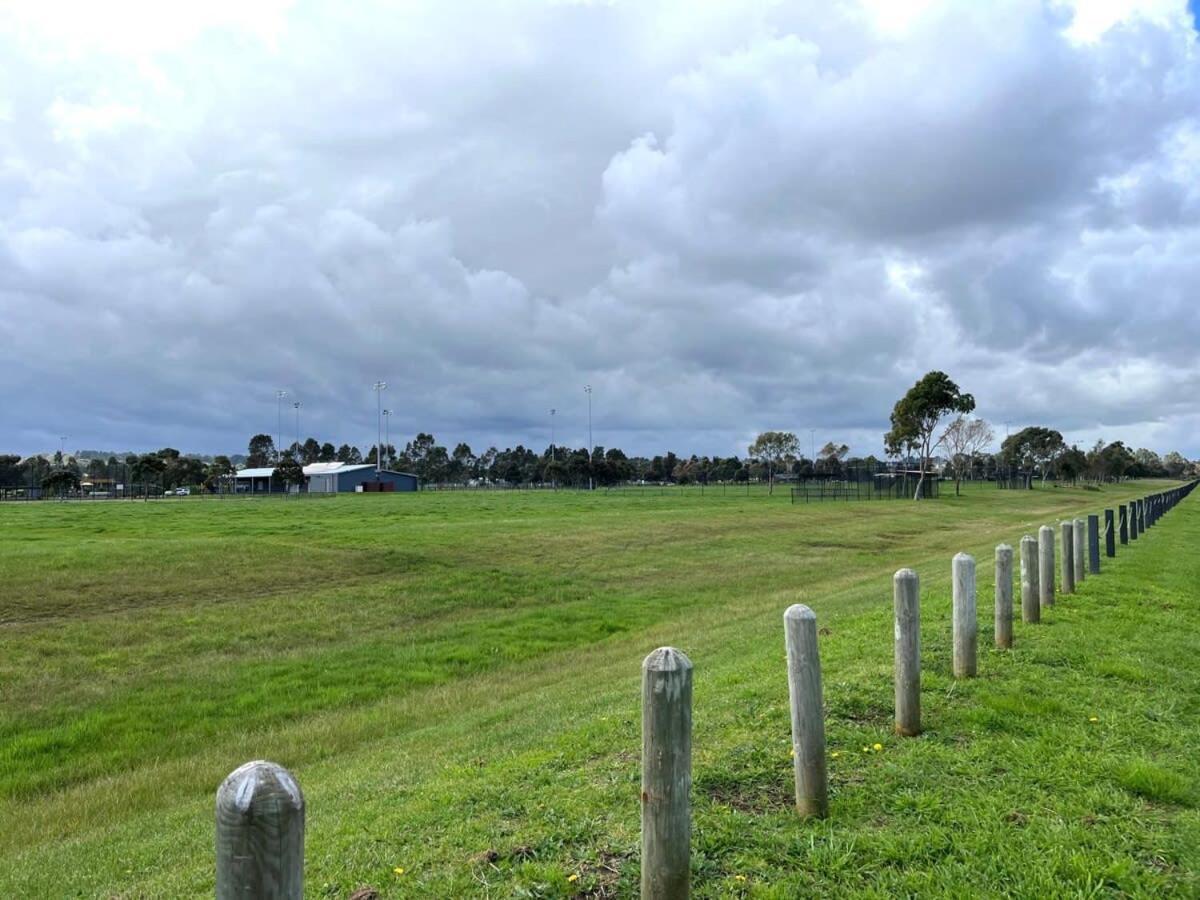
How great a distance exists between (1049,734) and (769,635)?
269 inches

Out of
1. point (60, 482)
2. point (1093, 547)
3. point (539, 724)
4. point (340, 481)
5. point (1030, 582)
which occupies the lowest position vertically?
point (539, 724)

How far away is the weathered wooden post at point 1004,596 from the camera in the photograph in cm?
830

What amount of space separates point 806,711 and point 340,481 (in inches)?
5174

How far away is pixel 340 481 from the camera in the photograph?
129500 mm

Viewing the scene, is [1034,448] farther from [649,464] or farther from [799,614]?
[799,614]

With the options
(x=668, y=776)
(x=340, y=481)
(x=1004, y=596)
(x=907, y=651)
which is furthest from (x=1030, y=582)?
(x=340, y=481)

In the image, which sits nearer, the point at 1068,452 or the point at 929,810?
the point at 929,810

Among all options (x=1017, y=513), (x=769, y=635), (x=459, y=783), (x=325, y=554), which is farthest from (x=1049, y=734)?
(x=1017, y=513)

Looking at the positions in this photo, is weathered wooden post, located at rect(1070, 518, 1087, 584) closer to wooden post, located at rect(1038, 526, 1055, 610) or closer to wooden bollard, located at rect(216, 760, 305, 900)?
wooden post, located at rect(1038, 526, 1055, 610)

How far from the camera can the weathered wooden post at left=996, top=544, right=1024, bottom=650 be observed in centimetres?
830

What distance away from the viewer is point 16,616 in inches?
571

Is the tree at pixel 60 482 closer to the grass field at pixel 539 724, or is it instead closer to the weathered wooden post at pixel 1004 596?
the grass field at pixel 539 724

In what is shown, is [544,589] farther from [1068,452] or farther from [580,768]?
[1068,452]

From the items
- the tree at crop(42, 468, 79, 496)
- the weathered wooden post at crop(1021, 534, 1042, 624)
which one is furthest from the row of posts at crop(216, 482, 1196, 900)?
the tree at crop(42, 468, 79, 496)
